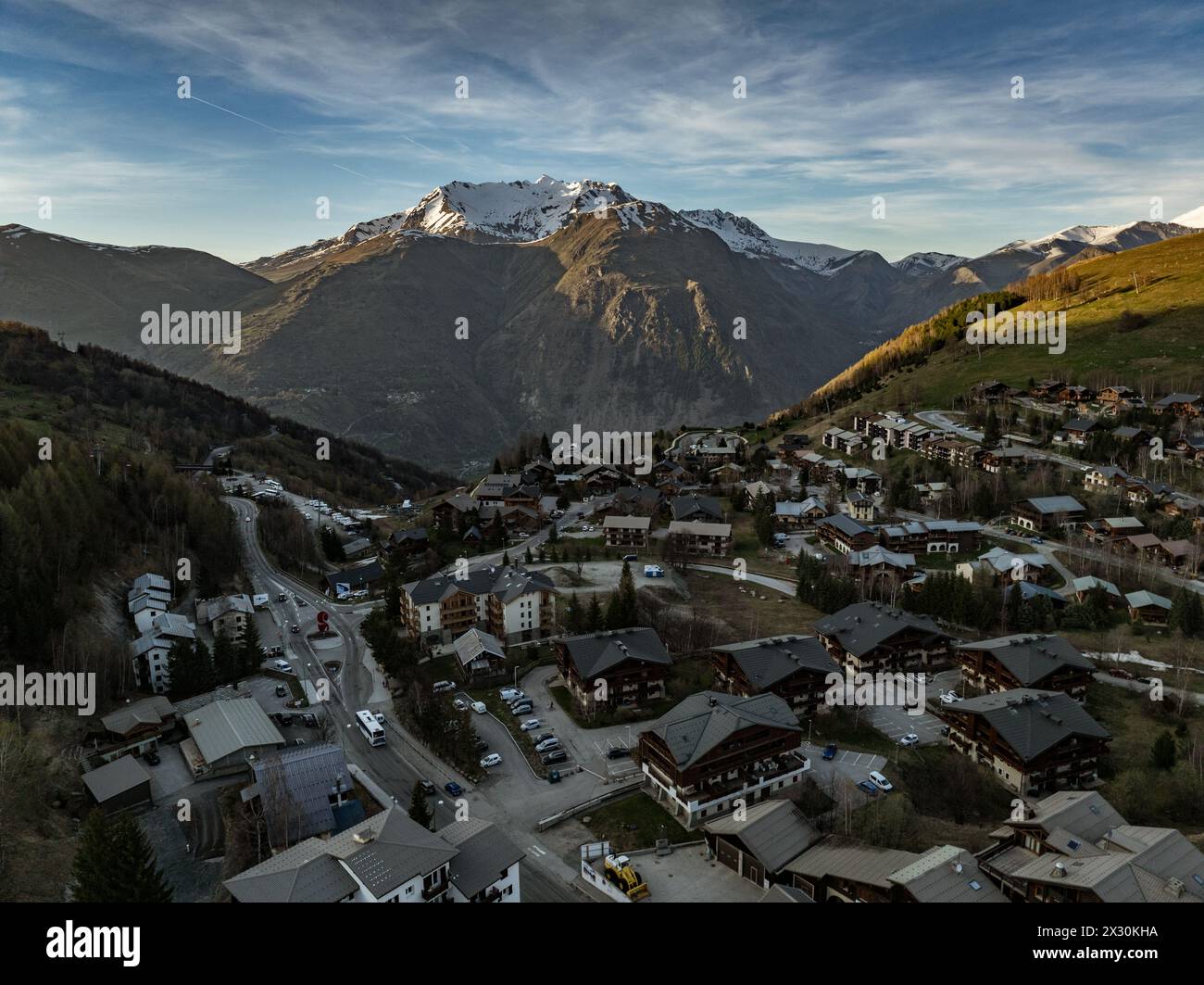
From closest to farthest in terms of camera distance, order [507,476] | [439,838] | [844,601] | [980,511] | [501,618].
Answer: [439,838], [501,618], [844,601], [980,511], [507,476]

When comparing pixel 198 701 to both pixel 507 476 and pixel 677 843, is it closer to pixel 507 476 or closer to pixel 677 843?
pixel 677 843

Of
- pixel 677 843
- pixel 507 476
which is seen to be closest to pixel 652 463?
pixel 507 476

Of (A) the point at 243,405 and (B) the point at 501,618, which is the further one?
(A) the point at 243,405

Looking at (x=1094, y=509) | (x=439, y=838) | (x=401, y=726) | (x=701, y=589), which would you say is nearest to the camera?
(x=439, y=838)

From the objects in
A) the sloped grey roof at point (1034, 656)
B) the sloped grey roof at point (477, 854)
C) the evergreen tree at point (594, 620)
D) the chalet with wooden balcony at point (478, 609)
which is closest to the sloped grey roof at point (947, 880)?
the sloped grey roof at point (477, 854)

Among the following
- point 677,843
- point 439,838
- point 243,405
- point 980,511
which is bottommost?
point 677,843

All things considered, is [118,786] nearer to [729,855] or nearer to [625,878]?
[625,878]
